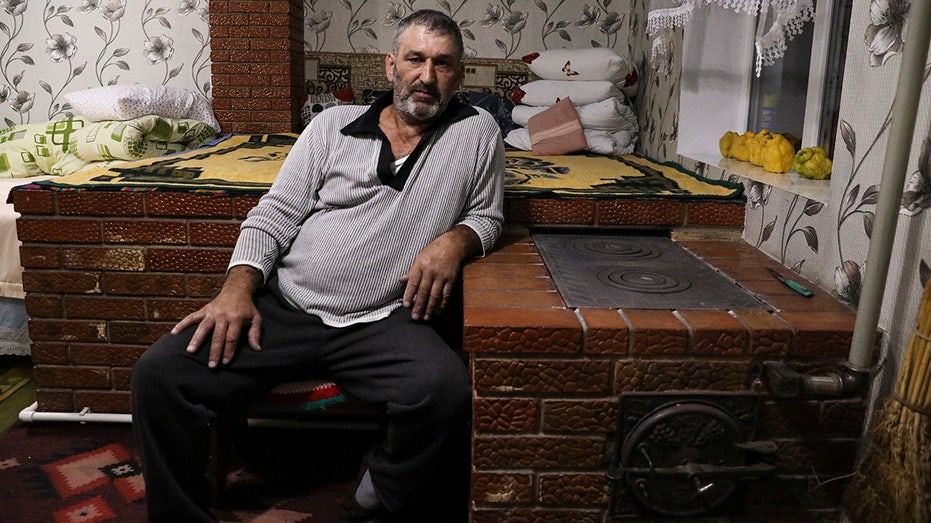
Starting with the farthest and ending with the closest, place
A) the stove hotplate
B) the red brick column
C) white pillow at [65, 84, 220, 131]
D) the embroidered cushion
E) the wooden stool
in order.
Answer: the red brick column
white pillow at [65, 84, 220, 131]
the embroidered cushion
the wooden stool
the stove hotplate

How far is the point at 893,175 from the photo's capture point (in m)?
1.17

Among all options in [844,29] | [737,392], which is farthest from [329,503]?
[844,29]

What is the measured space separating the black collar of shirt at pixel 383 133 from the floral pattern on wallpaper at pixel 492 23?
228 centimetres

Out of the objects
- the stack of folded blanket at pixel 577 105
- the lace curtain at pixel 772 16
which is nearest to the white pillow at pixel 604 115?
the stack of folded blanket at pixel 577 105

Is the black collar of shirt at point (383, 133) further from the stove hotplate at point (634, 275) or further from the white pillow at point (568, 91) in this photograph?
the white pillow at point (568, 91)

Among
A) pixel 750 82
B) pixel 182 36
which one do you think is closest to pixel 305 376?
pixel 750 82

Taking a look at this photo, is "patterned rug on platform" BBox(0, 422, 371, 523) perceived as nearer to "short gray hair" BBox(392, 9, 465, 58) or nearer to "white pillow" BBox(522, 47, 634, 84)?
"short gray hair" BBox(392, 9, 465, 58)

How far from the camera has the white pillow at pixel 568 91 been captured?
11.5ft

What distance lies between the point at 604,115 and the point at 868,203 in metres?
2.05

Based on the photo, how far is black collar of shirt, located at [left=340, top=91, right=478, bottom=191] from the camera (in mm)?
1752

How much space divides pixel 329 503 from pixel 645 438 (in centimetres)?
87

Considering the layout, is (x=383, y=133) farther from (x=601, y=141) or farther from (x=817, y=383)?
(x=601, y=141)

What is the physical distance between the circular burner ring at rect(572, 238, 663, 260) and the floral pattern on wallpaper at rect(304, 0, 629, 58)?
91.5 inches

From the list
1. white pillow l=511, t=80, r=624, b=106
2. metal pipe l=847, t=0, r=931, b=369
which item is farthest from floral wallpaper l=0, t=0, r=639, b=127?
metal pipe l=847, t=0, r=931, b=369
